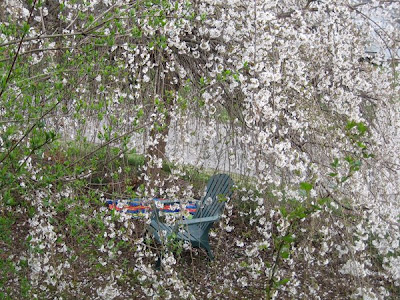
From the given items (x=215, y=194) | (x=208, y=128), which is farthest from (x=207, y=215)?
(x=208, y=128)

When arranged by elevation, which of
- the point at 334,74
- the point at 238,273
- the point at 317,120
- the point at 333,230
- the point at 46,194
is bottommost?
the point at 238,273

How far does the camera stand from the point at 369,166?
129 inches

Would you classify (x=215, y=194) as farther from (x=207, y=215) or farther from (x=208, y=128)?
(x=208, y=128)

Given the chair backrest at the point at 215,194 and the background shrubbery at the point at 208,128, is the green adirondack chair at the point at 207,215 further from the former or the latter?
the background shrubbery at the point at 208,128

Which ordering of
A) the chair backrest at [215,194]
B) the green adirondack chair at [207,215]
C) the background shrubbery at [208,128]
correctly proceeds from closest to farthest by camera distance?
the background shrubbery at [208,128], the green adirondack chair at [207,215], the chair backrest at [215,194]

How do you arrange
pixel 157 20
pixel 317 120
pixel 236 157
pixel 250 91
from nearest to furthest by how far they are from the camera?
pixel 157 20 < pixel 250 91 < pixel 317 120 < pixel 236 157

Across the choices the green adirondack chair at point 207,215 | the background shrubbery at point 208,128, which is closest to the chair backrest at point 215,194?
the green adirondack chair at point 207,215

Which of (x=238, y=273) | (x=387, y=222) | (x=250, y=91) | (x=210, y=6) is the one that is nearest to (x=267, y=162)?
(x=250, y=91)

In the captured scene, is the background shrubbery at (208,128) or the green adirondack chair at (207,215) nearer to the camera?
the background shrubbery at (208,128)

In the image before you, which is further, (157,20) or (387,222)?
(387,222)

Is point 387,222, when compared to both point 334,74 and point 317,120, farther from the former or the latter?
point 334,74

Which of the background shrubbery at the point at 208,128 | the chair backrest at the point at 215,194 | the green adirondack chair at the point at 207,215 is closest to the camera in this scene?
the background shrubbery at the point at 208,128

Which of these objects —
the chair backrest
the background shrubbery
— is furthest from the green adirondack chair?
the background shrubbery

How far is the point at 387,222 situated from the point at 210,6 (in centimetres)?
177
